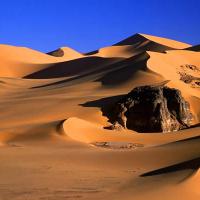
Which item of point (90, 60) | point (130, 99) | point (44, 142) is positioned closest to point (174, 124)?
point (130, 99)

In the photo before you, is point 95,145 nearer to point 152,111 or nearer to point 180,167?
point 152,111

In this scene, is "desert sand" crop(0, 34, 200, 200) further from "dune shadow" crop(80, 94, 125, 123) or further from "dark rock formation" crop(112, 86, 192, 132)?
"dark rock formation" crop(112, 86, 192, 132)

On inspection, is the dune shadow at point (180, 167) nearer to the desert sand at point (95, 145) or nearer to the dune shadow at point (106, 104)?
the desert sand at point (95, 145)

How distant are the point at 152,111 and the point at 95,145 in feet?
16.5

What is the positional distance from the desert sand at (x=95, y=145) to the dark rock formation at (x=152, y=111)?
82 centimetres

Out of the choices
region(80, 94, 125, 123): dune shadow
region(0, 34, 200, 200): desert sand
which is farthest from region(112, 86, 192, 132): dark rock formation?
region(0, 34, 200, 200): desert sand

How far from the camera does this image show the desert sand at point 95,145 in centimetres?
732

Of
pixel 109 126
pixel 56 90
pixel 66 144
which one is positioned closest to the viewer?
pixel 66 144

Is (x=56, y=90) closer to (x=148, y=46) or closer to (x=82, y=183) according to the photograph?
(x=82, y=183)

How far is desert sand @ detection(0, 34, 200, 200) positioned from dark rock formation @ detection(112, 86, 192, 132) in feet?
2.69

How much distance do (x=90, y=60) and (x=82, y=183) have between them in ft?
124

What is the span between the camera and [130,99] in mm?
18984

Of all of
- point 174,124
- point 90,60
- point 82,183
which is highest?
point 90,60

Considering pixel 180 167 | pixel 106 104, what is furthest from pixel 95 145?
pixel 106 104
